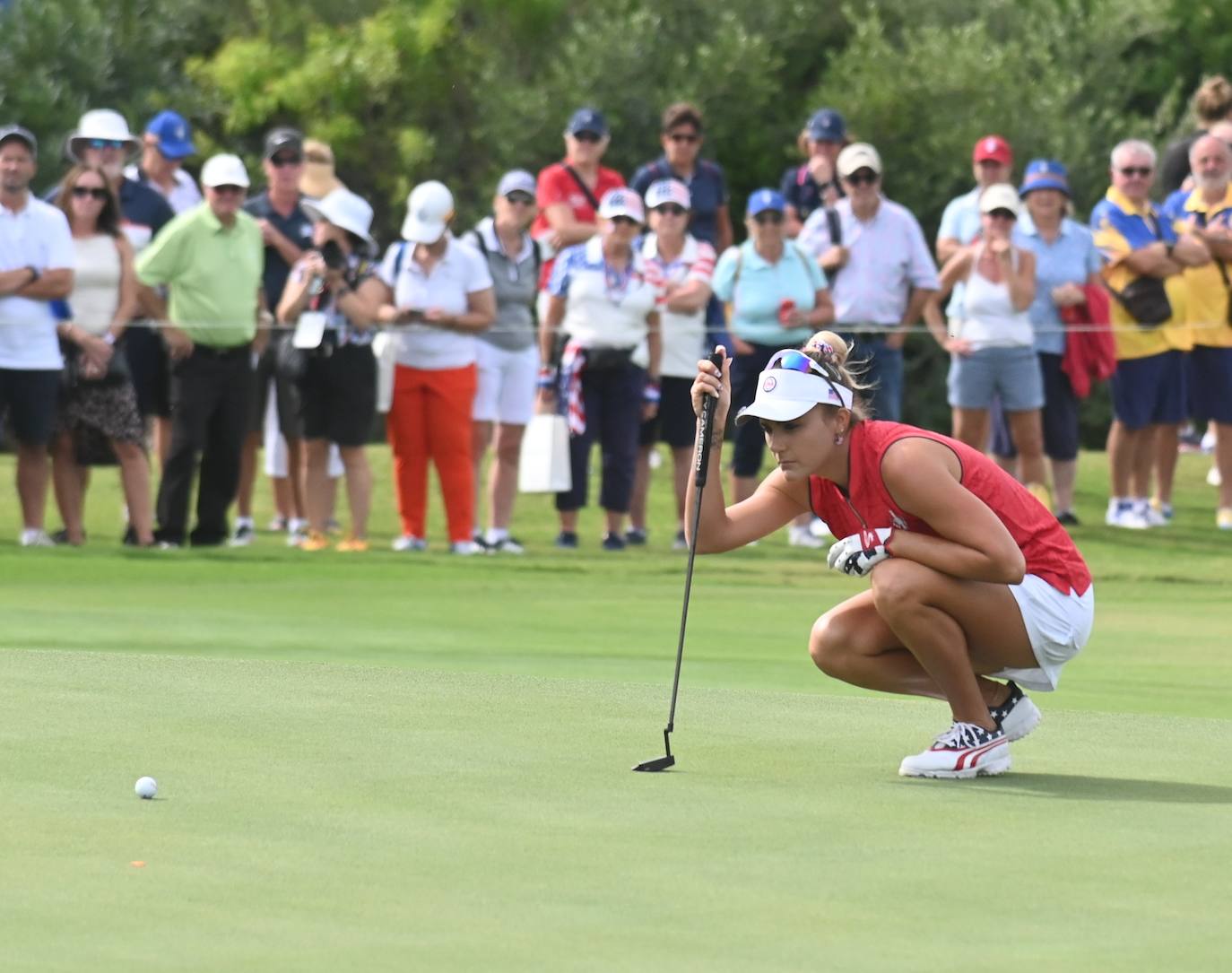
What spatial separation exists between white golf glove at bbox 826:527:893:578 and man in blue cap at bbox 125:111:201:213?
9303 mm

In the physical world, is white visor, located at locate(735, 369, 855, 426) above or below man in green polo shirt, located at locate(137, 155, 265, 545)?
above

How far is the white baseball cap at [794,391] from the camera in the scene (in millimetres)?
6223

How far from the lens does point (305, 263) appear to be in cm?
1370

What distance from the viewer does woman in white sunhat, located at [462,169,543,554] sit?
14484mm

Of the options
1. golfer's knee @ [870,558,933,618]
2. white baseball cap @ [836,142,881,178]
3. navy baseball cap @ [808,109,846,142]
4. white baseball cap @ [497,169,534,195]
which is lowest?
golfer's knee @ [870,558,933,618]

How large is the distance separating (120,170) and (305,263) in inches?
62.0

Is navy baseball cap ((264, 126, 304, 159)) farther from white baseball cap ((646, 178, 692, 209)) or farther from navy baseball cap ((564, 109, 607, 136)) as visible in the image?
white baseball cap ((646, 178, 692, 209))

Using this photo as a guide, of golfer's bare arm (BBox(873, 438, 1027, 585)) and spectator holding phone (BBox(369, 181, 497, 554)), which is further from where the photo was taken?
spectator holding phone (BBox(369, 181, 497, 554))

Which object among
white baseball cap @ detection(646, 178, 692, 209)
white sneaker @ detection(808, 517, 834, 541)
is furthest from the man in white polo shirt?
white sneaker @ detection(808, 517, 834, 541)

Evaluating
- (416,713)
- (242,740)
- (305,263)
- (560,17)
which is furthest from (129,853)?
(560,17)

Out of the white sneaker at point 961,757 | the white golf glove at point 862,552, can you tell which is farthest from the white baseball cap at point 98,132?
the white sneaker at point 961,757

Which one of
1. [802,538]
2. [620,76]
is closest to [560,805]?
[802,538]

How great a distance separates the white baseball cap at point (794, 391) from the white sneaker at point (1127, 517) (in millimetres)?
9563

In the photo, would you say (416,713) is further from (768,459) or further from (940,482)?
(768,459)
